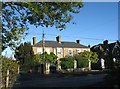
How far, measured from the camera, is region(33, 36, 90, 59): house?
7719 cm

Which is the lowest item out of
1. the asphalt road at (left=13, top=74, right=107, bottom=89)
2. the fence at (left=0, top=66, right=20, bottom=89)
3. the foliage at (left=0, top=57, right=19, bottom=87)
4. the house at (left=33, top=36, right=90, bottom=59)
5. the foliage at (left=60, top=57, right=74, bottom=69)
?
the asphalt road at (left=13, top=74, right=107, bottom=89)

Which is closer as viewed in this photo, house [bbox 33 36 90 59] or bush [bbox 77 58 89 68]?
bush [bbox 77 58 89 68]

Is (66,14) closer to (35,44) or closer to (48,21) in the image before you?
(48,21)

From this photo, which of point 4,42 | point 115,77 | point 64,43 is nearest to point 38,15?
point 4,42

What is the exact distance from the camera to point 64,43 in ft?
267

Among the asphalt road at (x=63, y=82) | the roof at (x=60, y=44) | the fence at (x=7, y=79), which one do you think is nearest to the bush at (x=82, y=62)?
the roof at (x=60, y=44)

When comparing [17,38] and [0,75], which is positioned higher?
[17,38]

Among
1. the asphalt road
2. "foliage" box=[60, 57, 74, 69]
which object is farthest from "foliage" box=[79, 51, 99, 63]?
the asphalt road

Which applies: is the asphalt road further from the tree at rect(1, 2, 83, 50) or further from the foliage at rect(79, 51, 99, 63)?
the foliage at rect(79, 51, 99, 63)

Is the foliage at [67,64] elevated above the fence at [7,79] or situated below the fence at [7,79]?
above

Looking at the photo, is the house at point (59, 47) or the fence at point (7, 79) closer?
the fence at point (7, 79)

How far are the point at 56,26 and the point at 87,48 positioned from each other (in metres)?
67.4

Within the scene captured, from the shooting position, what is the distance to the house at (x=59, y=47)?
77188 millimetres

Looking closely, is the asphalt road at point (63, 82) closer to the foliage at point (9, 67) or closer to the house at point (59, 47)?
the foliage at point (9, 67)
